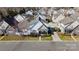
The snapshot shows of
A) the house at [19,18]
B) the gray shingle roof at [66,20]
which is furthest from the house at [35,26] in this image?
the gray shingle roof at [66,20]

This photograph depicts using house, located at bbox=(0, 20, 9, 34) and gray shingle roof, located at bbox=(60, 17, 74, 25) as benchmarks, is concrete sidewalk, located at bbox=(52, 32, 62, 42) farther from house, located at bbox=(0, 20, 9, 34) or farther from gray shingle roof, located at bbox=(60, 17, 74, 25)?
house, located at bbox=(0, 20, 9, 34)

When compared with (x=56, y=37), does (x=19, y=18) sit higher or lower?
higher

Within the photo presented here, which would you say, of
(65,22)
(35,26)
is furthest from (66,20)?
(35,26)

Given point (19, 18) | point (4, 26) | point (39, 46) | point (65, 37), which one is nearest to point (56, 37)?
point (65, 37)

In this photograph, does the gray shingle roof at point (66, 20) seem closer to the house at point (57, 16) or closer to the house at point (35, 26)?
the house at point (57, 16)

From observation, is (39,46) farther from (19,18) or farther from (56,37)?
(19,18)

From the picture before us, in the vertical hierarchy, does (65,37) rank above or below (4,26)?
below

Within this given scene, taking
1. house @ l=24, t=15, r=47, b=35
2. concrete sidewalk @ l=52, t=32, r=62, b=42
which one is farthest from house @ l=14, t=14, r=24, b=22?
concrete sidewalk @ l=52, t=32, r=62, b=42

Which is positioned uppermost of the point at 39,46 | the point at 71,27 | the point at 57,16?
the point at 57,16

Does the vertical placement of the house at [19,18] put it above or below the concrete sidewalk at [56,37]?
above

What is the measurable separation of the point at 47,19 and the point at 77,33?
0.34m

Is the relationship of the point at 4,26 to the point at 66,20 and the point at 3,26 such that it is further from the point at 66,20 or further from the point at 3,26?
the point at 66,20
